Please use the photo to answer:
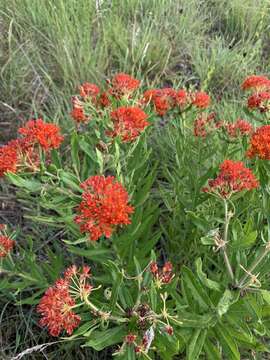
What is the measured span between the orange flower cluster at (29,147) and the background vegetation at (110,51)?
957 mm

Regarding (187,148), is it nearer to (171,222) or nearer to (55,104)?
(171,222)

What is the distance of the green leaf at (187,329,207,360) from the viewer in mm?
1824

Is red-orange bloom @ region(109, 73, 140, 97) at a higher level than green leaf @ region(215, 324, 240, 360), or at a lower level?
higher

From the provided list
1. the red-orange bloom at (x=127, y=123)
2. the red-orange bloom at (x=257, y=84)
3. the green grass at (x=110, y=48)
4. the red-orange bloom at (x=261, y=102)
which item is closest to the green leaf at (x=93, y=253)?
the red-orange bloom at (x=127, y=123)

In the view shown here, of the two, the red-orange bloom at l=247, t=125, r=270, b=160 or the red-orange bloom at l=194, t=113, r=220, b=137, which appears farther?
the red-orange bloom at l=194, t=113, r=220, b=137

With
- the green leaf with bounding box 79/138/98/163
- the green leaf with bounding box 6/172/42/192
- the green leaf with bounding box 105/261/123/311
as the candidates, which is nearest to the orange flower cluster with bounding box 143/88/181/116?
the green leaf with bounding box 79/138/98/163

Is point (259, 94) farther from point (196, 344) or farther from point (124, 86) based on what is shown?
point (196, 344)

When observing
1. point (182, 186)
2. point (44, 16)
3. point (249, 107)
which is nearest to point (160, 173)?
point (182, 186)

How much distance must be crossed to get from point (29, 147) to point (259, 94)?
3.69ft

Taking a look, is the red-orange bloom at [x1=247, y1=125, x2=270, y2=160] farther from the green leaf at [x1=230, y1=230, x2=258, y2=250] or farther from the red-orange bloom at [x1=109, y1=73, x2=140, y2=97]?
the red-orange bloom at [x1=109, y1=73, x2=140, y2=97]

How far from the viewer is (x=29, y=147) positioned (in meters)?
1.90

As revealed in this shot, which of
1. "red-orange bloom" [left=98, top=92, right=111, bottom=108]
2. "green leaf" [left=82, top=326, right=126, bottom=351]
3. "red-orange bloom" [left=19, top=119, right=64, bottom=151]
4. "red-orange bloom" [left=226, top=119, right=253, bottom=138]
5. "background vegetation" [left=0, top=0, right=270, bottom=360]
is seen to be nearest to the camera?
"green leaf" [left=82, top=326, right=126, bottom=351]

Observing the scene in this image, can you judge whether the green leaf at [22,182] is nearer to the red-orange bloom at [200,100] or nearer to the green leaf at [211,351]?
the green leaf at [211,351]

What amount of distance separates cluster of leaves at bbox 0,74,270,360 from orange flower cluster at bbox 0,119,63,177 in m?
0.03
